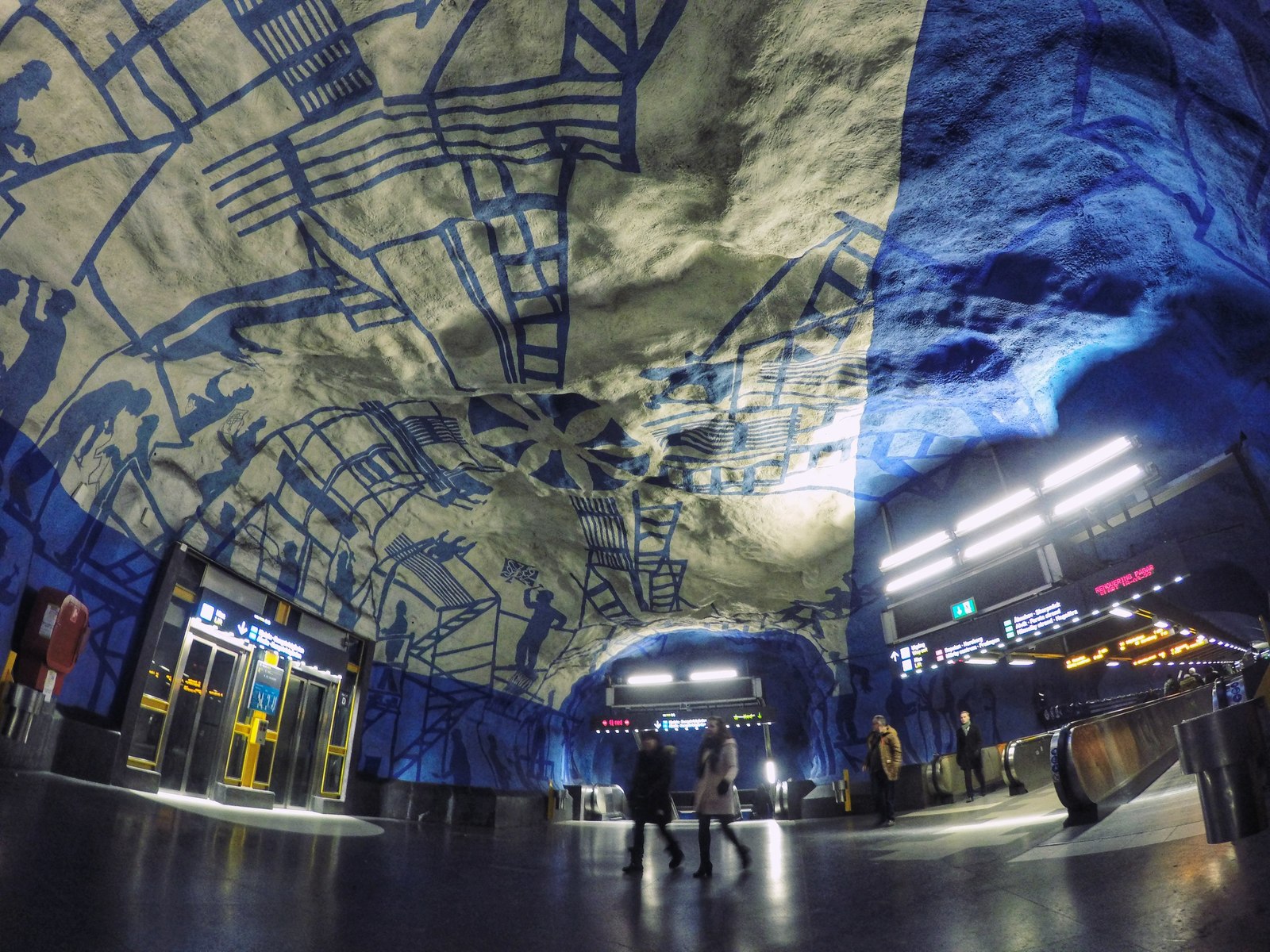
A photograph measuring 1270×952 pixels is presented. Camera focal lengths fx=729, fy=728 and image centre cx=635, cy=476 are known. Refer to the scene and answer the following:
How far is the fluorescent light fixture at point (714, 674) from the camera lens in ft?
64.1

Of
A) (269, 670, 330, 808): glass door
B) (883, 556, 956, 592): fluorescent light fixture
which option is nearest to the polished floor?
(883, 556, 956, 592): fluorescent light fixture

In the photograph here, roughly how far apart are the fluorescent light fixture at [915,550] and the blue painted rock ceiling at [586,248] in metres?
1.22

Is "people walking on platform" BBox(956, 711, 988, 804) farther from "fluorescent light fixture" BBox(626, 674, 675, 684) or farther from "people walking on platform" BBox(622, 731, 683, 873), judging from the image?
"fluorescent light fixture" BBox(626, 674, 675, 684)

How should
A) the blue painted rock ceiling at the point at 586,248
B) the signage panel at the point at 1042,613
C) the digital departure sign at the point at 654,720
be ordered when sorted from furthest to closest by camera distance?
the digital departure sign at the point at 654,720, the signage panel at the point at 1042,613, the blue painted rock ceiling at the point at 586,248

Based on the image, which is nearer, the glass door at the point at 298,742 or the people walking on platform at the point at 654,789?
the people walking on platform at the point at 654,789

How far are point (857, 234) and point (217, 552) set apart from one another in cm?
876

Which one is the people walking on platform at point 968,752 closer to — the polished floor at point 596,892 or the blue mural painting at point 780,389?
the blue mural painting at point 780,389

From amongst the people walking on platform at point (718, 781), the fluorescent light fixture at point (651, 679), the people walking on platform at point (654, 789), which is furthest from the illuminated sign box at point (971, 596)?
the fluorescent light fixture at point (651, 679)

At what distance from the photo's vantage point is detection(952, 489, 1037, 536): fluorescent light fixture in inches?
379

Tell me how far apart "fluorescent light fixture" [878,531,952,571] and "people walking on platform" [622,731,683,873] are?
6.31 m

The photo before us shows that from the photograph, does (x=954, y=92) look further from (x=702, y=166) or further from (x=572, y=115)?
(x=572, y=115)

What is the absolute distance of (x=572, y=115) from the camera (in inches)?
245

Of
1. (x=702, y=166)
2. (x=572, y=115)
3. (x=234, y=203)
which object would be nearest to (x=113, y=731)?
(x=234, y=203)

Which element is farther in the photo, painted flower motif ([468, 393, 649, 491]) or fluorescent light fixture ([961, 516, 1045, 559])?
painted flower motif ([468, 393, 649, 491])
